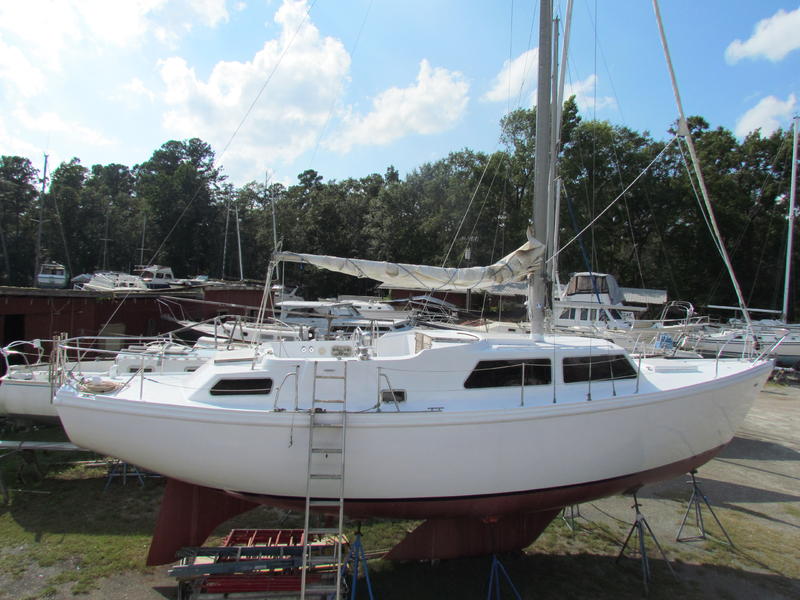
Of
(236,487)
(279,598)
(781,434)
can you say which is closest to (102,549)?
(236,487)

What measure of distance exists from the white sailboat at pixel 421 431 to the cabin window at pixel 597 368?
17mm

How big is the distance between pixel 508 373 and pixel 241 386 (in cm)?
293

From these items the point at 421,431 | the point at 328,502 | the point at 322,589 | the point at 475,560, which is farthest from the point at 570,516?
the point at 322,589

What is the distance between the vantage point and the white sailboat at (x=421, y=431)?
14.8ft

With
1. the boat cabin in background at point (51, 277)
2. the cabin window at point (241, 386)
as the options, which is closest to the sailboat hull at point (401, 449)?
the cabin window at point (241, 386)

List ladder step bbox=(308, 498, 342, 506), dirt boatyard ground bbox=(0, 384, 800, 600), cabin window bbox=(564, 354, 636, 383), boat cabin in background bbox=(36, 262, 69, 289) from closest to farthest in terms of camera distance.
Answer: ladder step bbox=(308, 498, 342, 506)
dirt boatyard ground bbox=(0, 384, 800, 600)
cabin window bbox=(564, 354, 636, 383)
boat cabin in background bbox=(36, 262, 69, 289)

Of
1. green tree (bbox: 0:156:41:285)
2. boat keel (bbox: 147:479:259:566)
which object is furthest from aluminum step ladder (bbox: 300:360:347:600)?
green tree (bbox: 0:156:41:285)

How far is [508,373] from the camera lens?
5176mm

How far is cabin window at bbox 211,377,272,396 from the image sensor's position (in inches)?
195

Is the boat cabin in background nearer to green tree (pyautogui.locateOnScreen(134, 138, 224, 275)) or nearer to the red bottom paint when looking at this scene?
green tree (pyautogui.locateOnScreen(134, 138, 224, 275))

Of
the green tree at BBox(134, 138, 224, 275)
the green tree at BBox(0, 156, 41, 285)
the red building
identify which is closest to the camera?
the red building

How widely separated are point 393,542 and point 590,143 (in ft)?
87.9

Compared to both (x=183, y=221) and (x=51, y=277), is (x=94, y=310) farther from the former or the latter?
(x=183, y=221)

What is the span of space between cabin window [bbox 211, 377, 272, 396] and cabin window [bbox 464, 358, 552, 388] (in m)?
2.17
